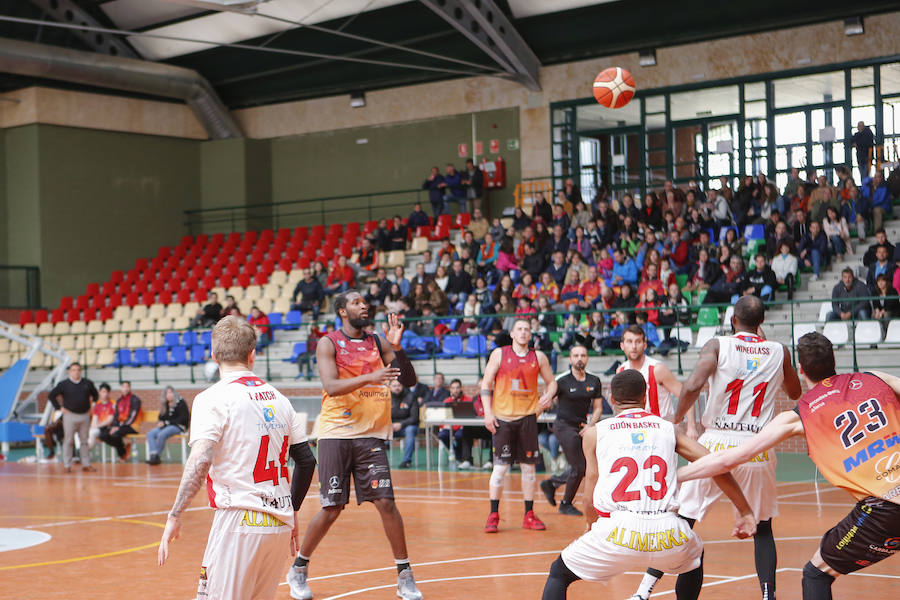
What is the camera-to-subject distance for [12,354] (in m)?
27.1

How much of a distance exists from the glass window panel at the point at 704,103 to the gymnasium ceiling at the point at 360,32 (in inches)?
49.6

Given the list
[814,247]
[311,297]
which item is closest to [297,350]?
[311,297]

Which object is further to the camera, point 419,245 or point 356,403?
point 419,245

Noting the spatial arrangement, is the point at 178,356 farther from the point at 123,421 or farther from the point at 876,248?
the point at 876,248

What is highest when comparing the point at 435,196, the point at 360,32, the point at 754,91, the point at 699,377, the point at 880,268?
the point at 360,32

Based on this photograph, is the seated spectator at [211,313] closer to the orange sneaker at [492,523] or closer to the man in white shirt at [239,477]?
the orange sneaker at [492,523]

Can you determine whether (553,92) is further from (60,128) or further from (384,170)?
(60,128)

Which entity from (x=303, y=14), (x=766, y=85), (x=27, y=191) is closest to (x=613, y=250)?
(x=766, y=85)

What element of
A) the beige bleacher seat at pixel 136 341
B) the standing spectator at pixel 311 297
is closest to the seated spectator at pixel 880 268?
the standing spectator at pixel 311 297

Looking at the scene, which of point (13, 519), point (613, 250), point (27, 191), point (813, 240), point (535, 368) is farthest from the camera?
point (27, 191)

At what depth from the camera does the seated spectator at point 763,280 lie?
18.5m

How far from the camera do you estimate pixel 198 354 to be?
2448 centimetres

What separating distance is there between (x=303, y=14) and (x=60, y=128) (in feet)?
28.5

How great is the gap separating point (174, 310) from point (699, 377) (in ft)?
75.7
